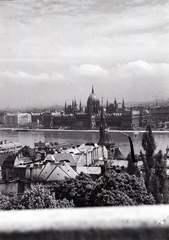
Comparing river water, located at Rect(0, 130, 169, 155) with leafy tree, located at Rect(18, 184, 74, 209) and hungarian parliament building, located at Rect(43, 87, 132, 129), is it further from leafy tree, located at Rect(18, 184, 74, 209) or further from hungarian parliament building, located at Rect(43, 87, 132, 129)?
leafy tree, located at Rect(18, 184, 74, 209)

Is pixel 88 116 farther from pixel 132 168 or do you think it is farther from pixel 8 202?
pixel 8 202

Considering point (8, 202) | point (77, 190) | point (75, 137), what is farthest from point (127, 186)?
point (8, 202)

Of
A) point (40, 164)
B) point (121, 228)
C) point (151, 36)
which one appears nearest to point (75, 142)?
point (40, 164)

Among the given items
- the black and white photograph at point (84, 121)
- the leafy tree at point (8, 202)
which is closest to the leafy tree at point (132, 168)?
the black and white photograph at point (84, 121)

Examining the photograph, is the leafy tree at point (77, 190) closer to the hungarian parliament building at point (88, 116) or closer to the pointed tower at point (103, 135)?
the pointed tower at point (103, 135)

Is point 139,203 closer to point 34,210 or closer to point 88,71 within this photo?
point 34,210

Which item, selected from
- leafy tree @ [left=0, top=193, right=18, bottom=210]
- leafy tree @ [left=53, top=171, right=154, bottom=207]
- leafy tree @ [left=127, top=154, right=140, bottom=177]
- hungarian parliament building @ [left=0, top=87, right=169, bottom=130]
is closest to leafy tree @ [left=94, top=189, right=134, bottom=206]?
leafy tree @ [left=53, top=171, right=154, bottom=207]

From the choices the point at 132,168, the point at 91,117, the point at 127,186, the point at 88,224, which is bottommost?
the point at 88,224
